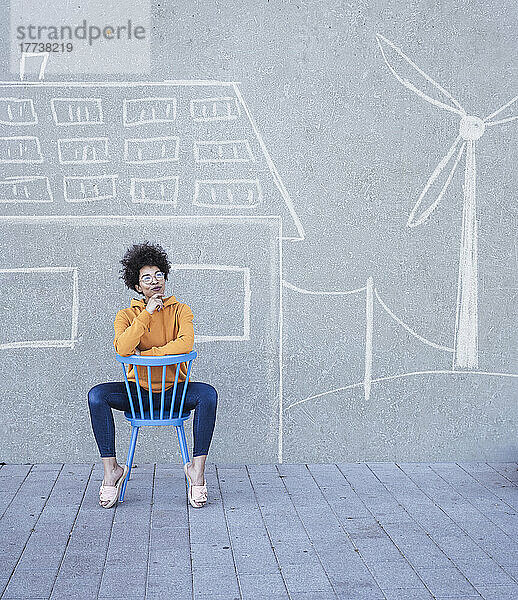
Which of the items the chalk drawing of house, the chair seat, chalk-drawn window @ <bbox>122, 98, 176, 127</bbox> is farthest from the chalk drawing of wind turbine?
the chair seat

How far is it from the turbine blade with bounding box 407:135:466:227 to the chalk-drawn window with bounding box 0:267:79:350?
5.98 feet

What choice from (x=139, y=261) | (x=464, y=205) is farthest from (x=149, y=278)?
(x=464, y=205)

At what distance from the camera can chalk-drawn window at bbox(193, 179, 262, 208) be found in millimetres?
4598

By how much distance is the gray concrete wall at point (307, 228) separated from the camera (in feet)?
15.0

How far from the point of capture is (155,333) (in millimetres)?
4098

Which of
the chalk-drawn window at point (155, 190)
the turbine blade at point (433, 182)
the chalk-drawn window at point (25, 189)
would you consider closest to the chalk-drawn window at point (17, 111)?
the chalk-drawn window at point (25, 189)

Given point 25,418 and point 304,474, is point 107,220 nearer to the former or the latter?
point 25,418

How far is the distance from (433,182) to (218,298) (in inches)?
51.3

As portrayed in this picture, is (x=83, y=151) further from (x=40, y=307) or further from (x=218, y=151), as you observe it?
(x=40, y=307)

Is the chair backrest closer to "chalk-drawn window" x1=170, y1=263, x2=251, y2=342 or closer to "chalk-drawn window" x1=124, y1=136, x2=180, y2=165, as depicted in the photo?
"chalk-drawn window" x1=170, y1=263, x2=251, y2=342

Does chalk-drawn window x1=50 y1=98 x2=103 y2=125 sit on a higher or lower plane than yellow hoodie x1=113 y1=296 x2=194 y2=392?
higher

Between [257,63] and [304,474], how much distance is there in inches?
84.4

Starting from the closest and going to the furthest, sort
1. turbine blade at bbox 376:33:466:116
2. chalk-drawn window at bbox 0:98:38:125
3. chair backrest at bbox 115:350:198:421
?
chair backrest at bbox 115:350:198:421
chalk-drawn window at bbox 0:98:38:125
turbine blade at bbox 376:33:466:116

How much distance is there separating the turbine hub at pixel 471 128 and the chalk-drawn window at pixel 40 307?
7.17 feet
